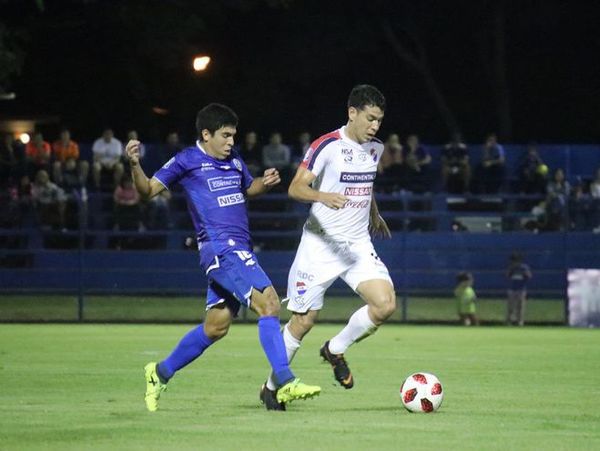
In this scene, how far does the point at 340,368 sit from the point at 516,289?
1397 centimetres

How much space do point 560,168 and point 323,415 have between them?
66.8ft

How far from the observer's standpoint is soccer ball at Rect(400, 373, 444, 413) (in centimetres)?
1019

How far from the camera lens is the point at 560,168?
29672mm

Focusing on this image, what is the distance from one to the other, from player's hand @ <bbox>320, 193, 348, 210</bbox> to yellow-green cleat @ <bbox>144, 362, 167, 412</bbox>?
1.73 m

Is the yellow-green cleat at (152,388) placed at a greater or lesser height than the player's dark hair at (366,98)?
lesser

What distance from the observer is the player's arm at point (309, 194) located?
1054 cm

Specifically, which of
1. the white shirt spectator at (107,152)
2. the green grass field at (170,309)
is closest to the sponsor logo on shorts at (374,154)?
the green grass field at (170,309)

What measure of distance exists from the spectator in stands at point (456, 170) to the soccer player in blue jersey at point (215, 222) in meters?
17.4

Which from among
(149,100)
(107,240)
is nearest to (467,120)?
(149,100)

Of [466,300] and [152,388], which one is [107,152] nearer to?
[466,300]

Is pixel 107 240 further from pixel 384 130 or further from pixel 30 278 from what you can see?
pixel 384 130

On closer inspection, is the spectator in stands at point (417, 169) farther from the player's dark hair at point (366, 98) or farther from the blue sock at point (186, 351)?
the blue sock at point (186, 351)

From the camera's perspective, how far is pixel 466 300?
80.3ft

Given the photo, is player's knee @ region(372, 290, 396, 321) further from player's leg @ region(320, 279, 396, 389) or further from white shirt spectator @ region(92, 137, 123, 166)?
white shirt spectator @ region(92, 137, 123, 166)
